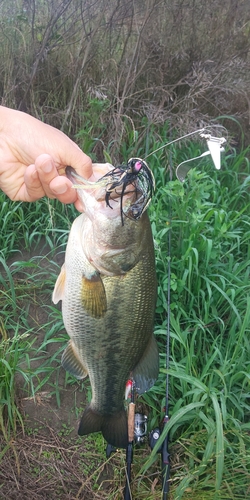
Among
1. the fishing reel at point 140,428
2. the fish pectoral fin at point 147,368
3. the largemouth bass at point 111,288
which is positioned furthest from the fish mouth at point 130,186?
the fishing reel at point 140,428

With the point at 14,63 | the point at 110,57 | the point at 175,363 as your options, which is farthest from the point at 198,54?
the point at 175,363

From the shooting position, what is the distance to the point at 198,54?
3.83 metres

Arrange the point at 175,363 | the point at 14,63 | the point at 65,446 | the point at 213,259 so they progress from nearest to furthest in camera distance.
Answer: the point at 175,363
the point at 65,446
the point at 213,259
the point at 14,63

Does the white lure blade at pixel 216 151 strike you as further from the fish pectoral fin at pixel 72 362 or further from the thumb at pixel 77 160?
the fish pectoral fin at pixel 72 362

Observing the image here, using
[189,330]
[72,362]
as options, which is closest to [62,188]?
[72,362]

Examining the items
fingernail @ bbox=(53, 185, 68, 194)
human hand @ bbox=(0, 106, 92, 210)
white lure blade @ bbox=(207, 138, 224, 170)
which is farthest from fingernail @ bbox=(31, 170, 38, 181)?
white lure blade @ bbox=(207, 138, 224, 170)

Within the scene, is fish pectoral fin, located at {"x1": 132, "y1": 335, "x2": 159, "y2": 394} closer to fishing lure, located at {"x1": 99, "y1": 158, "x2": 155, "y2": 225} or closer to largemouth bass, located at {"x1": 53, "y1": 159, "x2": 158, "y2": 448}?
largemouth bass, located at {"x1": 53, "y1": 159, "x2": 158, "y2": 448}

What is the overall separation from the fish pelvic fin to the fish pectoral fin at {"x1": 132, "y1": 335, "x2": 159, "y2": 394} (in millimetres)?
185

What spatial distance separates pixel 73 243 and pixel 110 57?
2.83m

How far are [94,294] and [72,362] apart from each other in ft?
1.44

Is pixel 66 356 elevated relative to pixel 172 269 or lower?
elevated

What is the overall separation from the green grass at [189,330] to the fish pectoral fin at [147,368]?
29 cm

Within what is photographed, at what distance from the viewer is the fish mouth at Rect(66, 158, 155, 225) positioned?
1.29 meters

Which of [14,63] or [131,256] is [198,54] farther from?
[131,256]
